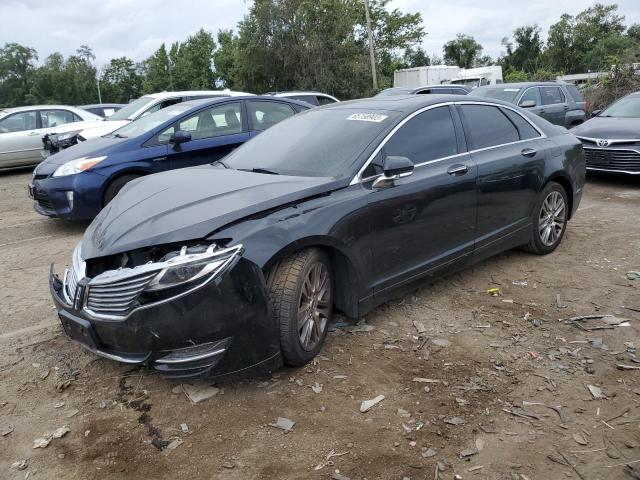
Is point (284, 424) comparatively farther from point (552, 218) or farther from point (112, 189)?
point (112, 189)

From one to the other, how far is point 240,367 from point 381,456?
0.90 metres

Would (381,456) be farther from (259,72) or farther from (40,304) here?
(259,72)

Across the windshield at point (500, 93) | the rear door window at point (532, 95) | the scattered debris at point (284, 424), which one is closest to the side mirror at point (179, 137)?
the scattered debris at point (284, 424)

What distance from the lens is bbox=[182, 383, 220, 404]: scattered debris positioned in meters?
3.27

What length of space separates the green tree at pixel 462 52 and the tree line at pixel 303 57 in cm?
12

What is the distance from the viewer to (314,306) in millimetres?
3547

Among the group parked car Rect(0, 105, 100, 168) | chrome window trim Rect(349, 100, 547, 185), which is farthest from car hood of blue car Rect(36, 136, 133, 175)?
parked car Rect(0, 105, 100, 168)

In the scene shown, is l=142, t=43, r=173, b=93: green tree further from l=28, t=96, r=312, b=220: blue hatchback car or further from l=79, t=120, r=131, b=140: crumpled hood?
l=28, t=96, r=312, b=220: blue hatchback car

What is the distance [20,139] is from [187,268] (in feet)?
39.3

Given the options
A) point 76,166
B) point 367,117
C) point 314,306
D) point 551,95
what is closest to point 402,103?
point 367,117

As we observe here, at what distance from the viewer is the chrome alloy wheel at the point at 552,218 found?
548cm

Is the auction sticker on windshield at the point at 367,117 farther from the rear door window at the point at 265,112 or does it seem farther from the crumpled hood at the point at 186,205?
the rear door window at the point at 265,112

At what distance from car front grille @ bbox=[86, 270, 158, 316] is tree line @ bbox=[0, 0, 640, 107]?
18314mm

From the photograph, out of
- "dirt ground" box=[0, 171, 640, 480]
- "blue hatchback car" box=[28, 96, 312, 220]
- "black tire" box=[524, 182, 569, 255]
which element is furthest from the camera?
"blue hatchback car" box=[28, 96, 312, 220]
